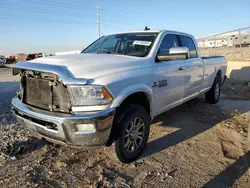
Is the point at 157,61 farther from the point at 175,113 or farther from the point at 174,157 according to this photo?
the point at 175,113

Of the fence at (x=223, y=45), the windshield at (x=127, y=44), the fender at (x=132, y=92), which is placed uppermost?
the fence at (x=223, y=45)

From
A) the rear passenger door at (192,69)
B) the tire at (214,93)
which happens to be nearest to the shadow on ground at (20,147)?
the rear passenger door at (192,69)

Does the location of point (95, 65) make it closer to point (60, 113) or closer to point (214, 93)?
point (60, 113)

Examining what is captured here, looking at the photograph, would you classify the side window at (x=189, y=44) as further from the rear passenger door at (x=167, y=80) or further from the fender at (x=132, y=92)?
the fender at (x=132, y=92)

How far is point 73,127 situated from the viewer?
8.93 ft

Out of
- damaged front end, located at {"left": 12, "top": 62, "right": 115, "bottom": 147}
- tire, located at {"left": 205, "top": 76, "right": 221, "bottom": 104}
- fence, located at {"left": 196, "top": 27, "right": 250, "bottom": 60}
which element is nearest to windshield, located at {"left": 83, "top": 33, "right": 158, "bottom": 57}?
damaged front end, located at {"left": 12, "top": 62, "right": 115, "bottom": 147}

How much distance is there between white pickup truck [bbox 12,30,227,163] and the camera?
9.04 ft

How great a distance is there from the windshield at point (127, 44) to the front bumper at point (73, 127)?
4.84 ft

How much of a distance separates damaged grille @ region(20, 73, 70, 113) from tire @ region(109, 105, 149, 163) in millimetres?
714

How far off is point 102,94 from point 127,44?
5.65ft

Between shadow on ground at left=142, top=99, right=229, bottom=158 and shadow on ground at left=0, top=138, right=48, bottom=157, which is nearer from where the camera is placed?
shadow on ground at left=0, top=138, right=48, bottom=157

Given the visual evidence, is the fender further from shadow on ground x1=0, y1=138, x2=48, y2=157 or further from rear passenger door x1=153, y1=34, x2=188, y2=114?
shadow on ground x1=0, y1=138, x2=48, y2=157

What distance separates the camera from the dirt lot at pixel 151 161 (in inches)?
116

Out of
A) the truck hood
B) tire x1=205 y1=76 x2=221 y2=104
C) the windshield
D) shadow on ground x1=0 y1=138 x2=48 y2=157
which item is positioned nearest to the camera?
the truck hood
